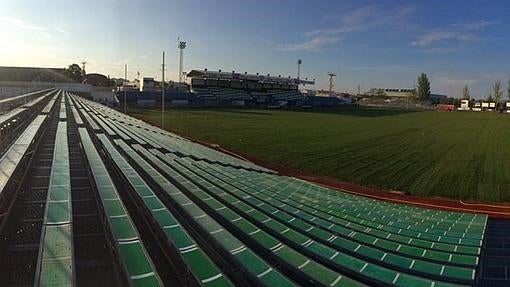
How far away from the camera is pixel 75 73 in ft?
393

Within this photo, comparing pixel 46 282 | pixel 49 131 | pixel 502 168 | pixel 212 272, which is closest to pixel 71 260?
pixel 46 282

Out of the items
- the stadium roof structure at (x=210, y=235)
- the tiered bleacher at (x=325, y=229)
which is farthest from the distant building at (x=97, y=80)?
the tiered bleacher at (x=325, y=229)

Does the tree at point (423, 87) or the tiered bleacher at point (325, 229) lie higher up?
the tree at point (423, 87)

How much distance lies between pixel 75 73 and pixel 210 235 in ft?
414

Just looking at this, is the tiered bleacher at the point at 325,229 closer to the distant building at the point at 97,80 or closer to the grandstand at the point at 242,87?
the grandstand at the point at 242,87

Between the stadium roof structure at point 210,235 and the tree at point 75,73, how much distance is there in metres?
111

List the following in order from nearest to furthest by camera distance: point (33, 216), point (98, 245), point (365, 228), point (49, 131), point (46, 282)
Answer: point (46, 282) < point (98, 245) < point (33, 216) < point (365, 228) < point (49, 131)

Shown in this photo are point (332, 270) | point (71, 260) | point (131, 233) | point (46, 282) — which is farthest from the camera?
point (131, 233)

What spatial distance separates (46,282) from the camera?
4.75 m

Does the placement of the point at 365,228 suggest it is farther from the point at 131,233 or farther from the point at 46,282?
the point at 46,282

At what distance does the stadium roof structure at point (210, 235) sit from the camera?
596cm

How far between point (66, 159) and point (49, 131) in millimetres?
9405

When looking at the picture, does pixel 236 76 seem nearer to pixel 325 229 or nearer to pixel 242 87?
pixel 242 87

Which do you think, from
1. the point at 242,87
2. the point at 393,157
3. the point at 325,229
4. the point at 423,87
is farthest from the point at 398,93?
the point at 325,229
